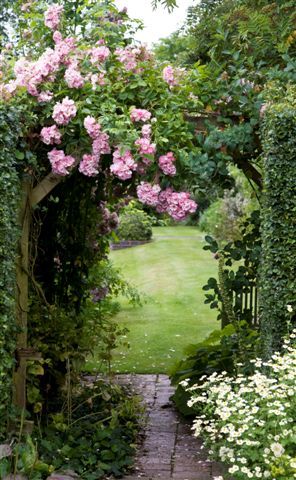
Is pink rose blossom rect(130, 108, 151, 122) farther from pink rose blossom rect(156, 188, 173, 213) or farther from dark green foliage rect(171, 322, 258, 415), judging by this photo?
dark green foliage rect(171, 322, 258, 415)

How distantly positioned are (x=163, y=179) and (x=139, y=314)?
261 inches

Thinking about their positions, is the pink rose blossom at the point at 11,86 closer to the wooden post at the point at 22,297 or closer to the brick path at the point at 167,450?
the wooden post at the point at 22,297

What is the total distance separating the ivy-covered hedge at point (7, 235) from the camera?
3875 mm

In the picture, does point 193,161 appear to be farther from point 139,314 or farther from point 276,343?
point 139,314

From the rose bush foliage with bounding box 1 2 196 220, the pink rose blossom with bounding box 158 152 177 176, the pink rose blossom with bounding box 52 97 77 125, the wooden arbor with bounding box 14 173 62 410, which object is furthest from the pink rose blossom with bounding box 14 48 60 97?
the pink rose blossom with bounding box 158 152 177 176

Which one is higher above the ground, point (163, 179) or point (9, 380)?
point (163, 179)

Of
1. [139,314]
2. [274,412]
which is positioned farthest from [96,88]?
[139,314]

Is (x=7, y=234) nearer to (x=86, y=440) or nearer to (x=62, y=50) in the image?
(x=62, y=50)

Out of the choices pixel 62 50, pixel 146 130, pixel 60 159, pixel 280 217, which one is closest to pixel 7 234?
pixel 60 159

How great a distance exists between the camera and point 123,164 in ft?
13.9

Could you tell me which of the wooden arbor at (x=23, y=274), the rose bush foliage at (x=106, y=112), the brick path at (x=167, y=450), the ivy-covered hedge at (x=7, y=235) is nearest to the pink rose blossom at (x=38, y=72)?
the rose bush foliage at (x=106, y=112)

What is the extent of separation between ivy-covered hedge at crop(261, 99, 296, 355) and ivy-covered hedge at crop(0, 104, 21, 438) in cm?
146

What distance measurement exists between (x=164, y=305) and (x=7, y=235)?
7.81 meters

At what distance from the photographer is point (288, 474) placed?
3.07 m
